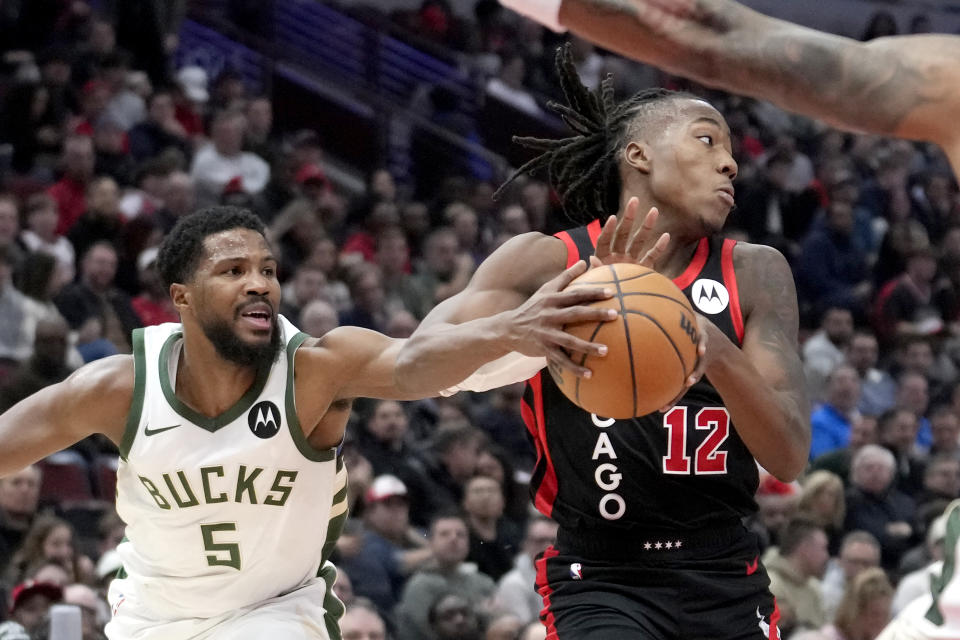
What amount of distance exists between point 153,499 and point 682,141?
6.21 ft

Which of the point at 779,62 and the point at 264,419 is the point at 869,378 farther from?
the point at 779,62

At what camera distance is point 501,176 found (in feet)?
43.2

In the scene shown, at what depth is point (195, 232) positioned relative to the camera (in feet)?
15.4

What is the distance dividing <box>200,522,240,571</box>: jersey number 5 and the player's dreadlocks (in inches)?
51.9

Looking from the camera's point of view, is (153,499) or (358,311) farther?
(358,311)

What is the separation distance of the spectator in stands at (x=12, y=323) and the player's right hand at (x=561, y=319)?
542 cm

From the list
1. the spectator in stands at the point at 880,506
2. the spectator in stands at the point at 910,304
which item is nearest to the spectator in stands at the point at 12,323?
the spectator in stands at the point at 880,506

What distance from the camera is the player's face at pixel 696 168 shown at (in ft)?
13.3

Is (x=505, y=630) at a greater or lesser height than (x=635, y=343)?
lesser

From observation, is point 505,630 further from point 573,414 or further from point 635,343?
point 635,343

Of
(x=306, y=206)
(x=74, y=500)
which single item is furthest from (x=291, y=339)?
(x=306, y=206)

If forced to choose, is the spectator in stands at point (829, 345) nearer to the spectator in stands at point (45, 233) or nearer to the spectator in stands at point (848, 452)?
the spectator in stands at point (848, 452)

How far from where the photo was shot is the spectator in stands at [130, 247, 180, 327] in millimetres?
8508

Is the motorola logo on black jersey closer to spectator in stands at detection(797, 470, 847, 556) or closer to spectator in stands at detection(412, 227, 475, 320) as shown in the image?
spectator in stands at detection(797, 470, 847, 556)
